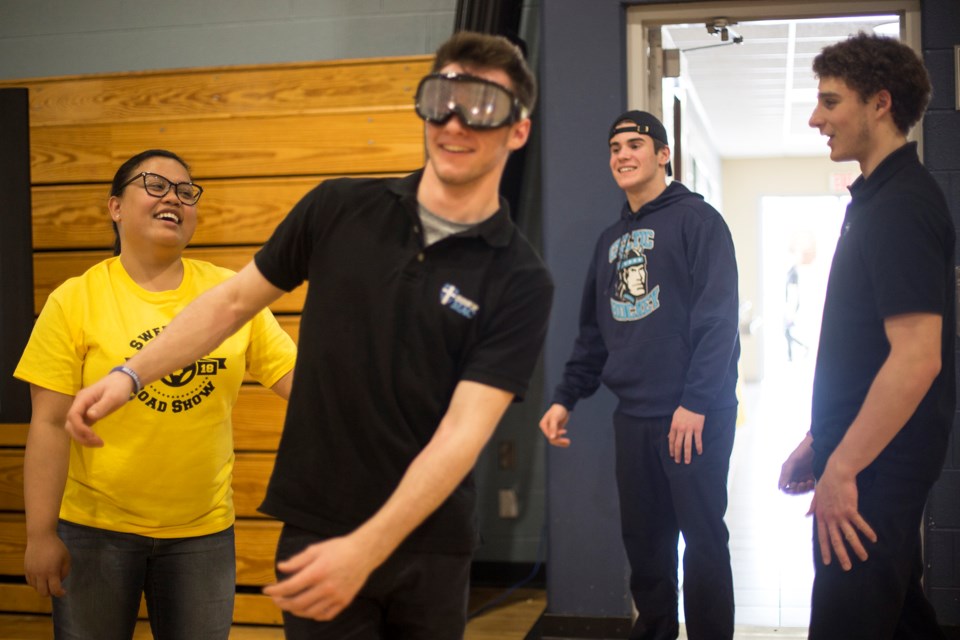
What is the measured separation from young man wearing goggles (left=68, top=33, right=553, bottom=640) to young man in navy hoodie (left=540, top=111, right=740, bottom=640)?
5.16 ft

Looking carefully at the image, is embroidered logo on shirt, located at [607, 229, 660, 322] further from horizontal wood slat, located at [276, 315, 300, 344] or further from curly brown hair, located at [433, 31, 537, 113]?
curly brown hair, located at [433, 31, 537, 113]

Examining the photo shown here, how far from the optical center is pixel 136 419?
2045 millimetres

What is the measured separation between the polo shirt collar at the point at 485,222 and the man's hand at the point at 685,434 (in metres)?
1.55

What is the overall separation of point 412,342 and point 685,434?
166 centimetres

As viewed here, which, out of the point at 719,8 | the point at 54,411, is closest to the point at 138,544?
the point at 54,411

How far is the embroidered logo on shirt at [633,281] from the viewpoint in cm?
310

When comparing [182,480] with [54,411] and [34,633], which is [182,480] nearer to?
[54,411]

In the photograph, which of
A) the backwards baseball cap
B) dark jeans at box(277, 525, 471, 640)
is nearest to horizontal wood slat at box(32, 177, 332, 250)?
the backwards baseball cap

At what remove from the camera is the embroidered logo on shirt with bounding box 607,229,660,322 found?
10.2 ft

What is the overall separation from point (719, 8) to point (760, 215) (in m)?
11.9

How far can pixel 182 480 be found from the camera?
206 centimetres

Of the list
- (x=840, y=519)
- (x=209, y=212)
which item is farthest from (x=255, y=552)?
(x=840, y=519)

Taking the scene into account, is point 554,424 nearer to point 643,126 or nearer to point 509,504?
point 643,126

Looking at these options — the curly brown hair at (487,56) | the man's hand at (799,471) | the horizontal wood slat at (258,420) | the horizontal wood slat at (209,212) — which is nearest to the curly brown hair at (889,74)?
the man's hand at (799,471)
